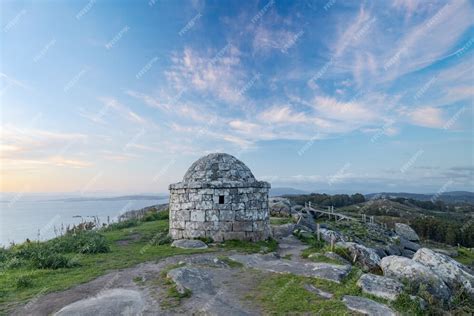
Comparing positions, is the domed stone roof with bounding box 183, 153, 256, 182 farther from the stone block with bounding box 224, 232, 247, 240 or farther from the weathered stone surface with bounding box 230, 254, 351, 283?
the weathered stone surface with bounding box 230, 254, 351, 283

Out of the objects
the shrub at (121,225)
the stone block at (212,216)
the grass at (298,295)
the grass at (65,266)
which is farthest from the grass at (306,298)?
the shrub at (121,225)

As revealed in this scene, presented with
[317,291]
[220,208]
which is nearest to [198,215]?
[220,208]

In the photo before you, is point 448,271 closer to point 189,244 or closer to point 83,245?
point 189,244

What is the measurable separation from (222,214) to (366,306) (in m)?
8.22

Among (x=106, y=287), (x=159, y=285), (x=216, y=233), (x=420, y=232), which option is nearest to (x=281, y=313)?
(x=159, y=285)

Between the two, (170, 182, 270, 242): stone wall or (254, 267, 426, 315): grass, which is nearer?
(254, 267, 426, 315): grass

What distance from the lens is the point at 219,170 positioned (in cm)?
1527

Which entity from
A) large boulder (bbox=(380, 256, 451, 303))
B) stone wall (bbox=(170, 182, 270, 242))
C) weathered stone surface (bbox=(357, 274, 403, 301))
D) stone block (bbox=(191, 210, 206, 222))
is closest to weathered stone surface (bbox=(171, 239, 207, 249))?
stone wall (bbox=(170, 182, 270, 242))

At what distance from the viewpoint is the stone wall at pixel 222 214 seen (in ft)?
46.1

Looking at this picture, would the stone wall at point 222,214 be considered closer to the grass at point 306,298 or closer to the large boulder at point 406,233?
the grass at point 306,298

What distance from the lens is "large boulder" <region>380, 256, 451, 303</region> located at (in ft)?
27.2

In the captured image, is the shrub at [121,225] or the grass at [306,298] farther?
the shrub at [121,225]

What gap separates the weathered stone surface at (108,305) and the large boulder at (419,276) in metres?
6.70

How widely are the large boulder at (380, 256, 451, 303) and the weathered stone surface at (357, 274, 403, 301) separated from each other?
96 centimetres
